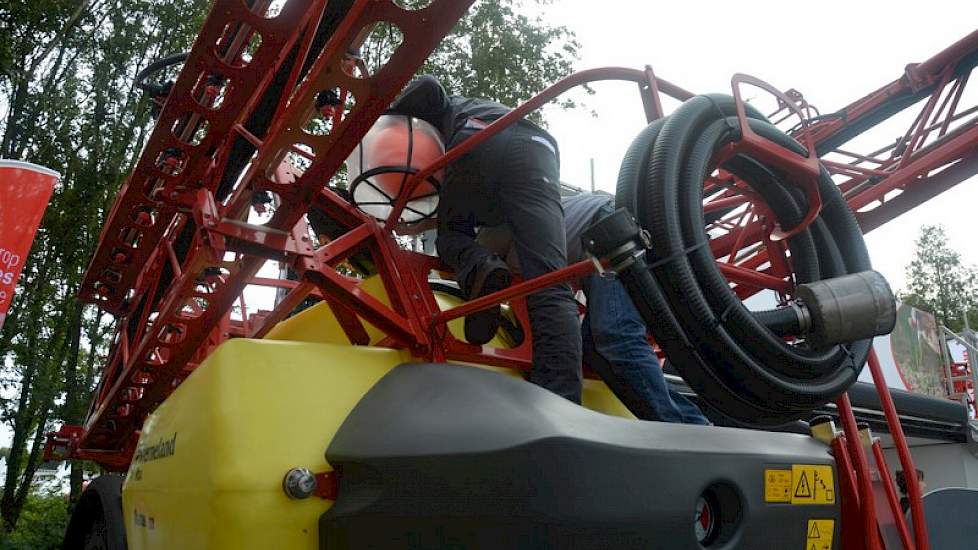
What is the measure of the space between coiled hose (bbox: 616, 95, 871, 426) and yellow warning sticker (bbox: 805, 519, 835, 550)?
0.30 metres

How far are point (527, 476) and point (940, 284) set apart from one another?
48.1 m

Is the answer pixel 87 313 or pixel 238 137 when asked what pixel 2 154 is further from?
pixel 238 137

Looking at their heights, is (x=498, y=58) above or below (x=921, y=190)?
above

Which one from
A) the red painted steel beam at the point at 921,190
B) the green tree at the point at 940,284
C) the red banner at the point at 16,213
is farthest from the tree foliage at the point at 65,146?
the green tree at the point at 940,284

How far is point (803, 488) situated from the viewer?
6.58 feet

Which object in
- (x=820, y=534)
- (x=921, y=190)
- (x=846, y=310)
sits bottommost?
(x=820, y=534)

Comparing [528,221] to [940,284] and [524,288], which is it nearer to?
[524,288]

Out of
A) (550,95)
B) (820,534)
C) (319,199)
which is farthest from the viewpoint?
(319,199)

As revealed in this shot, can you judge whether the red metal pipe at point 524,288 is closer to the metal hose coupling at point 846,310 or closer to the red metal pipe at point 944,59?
the metal hose coupling at point 846,310

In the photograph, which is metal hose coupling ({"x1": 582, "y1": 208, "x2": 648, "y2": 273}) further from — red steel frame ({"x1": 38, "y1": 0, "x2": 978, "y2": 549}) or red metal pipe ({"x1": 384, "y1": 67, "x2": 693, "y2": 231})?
red metal pipe ({"x1": 384, "y1": 67, "x2": 693, "y2": 231})

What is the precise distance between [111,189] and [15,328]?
2.08m

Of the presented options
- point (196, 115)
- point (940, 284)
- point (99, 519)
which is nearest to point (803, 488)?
point (196, 115)

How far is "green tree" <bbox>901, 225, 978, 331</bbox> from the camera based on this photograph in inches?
1646

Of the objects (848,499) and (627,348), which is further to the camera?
(627,348)
